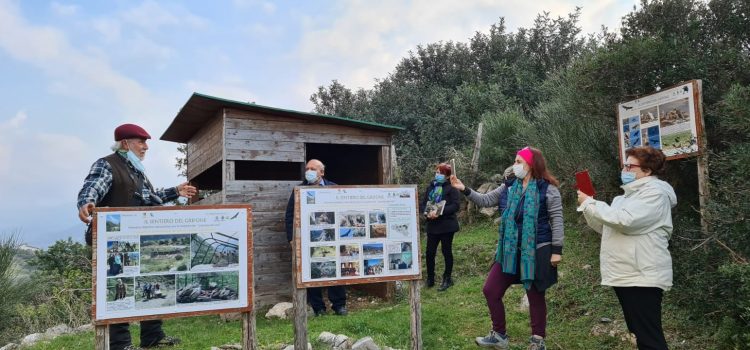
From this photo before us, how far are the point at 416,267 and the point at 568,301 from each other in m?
2.72

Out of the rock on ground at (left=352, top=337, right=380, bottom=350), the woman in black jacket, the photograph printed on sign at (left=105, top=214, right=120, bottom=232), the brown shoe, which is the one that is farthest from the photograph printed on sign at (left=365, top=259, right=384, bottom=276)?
the woman in black jacket

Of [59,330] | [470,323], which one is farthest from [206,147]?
[470,323]

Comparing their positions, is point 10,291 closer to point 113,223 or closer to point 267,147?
point 267,147

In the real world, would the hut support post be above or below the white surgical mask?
below

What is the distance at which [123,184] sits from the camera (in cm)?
448

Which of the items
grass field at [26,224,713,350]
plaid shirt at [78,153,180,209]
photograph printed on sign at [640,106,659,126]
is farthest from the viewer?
photograph printed on sign at [640,106,659,126]

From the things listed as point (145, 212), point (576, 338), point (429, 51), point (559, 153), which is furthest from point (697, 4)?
point (429, 51)

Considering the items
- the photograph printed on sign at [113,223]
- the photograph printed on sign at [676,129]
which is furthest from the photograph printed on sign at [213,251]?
the photograph printed on sign at [676,129]

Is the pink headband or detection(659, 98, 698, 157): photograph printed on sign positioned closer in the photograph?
the pink headband

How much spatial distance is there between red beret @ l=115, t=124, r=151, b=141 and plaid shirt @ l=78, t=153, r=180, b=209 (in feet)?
0.80

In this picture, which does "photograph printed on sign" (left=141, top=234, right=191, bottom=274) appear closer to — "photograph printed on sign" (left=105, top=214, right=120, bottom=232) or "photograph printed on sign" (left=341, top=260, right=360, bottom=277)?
"photograph printed on sign" (left=105, top=214, right=120, bottom=232)

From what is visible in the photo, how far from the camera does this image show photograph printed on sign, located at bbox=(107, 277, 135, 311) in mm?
3533

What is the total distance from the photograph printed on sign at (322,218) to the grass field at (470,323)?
1.47m

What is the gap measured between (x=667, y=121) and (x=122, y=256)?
238 inches
